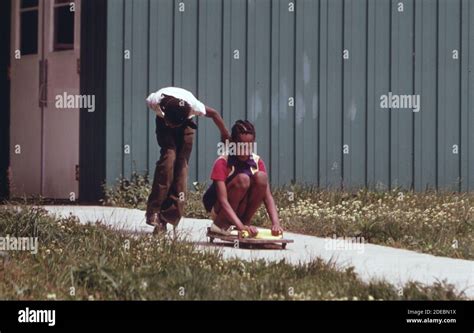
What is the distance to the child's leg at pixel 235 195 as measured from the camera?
895cm

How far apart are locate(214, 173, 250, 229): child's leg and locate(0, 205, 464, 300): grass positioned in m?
0.74

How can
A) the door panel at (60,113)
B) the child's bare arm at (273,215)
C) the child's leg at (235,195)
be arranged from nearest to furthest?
the child's bare arm at (273,215)
the child's leg at (235,195)
the door panel at (60,113)

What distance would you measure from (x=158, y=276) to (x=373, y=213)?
4.34 meters

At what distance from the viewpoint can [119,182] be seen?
41.0 feet

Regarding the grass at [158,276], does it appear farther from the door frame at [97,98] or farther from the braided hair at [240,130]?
the door frame at [97,98]

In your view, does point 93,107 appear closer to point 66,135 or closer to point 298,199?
point 66,135

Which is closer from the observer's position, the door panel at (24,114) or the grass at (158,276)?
the grass at (158,276)

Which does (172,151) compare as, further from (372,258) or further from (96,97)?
(96,97)

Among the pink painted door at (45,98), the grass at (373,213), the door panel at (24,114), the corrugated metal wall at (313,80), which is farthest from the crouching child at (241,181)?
the door panel at (24,114)

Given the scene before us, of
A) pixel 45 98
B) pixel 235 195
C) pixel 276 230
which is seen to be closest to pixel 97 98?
pixel 45 98

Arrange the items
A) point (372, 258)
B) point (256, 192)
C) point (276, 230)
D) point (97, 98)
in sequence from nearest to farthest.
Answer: point (372, 258)
point (276, 230)
point (256, 192)
point (97, 98)

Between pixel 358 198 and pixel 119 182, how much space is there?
2.63 metres

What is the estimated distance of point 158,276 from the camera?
277 inches
